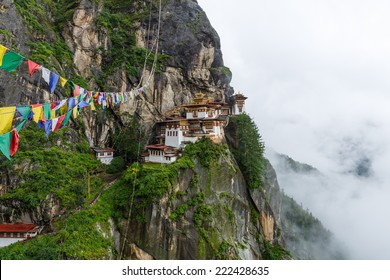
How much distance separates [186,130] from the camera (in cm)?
3428

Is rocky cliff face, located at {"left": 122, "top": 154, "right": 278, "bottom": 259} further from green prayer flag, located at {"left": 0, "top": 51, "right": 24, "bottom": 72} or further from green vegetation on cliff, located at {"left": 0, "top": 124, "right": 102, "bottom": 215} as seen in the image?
green prayer flag, located at {"left": 0, "top": 51, "right": 24, "bottom": 72}

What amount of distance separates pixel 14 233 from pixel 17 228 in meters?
0.37

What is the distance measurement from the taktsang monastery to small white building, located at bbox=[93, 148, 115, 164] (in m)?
3.90

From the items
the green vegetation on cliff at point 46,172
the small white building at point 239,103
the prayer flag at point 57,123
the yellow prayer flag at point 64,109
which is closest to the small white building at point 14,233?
the green vegetation on cliff at point 46,172

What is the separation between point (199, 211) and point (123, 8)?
118 ft

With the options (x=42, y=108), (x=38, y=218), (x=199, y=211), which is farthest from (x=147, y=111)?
(x=42, y=108)

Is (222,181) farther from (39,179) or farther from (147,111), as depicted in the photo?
(39,179)

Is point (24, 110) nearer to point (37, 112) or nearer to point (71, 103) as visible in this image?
point (37, 112)

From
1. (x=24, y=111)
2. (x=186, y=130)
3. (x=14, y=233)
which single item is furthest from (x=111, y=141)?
(x=24, y=111)

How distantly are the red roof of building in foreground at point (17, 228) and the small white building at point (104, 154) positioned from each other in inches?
465

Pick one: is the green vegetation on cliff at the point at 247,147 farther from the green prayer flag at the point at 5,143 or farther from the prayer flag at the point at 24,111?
the green prayer flag at the point at 5,143

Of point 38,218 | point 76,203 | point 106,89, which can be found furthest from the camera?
point 106,89

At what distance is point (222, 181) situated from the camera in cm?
3047

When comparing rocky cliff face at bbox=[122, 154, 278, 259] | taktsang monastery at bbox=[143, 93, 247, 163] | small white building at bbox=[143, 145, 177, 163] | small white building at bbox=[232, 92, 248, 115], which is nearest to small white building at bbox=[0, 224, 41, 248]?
rocky cliff face at bbox=[122, 154, 278, 259]
